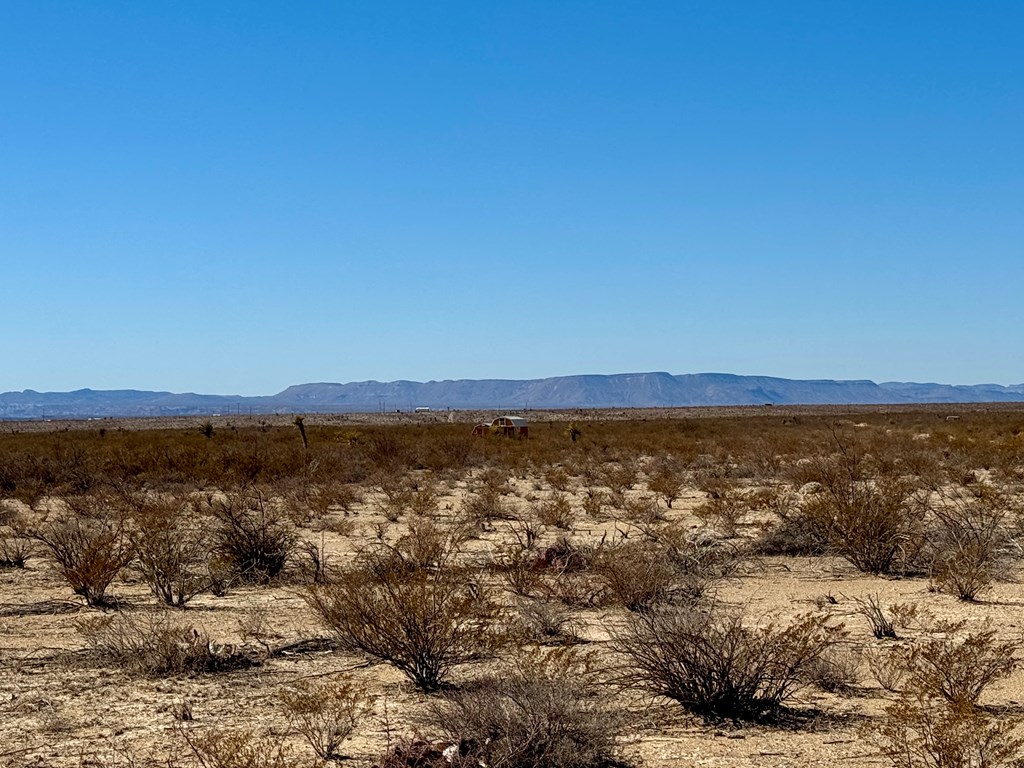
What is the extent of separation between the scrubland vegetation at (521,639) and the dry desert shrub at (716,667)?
22 mm

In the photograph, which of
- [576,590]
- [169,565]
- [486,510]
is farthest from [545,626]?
[486,510]

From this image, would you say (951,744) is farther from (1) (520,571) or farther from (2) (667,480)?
(2) (667,480)

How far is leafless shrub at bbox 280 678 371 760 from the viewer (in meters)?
6.28

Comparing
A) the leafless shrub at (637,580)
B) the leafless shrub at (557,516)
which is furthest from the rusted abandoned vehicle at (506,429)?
the leafless shrub at (637,580)

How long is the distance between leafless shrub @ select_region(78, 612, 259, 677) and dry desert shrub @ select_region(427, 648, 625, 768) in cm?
243

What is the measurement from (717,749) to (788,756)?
427 millimetres

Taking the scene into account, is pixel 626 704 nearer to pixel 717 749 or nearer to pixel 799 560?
pixel 717 749

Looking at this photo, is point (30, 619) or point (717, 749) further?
point (30, 619)

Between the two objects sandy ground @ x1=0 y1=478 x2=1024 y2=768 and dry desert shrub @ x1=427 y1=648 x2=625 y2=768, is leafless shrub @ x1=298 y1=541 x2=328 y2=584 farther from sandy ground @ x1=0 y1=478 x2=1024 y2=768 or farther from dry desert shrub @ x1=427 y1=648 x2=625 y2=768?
dry desert shrub @ x1=427 y1=648 x2=625 y2=768

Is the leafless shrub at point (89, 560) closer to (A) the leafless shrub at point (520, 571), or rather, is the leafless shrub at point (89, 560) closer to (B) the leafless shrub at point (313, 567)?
(B) the leafless shrub at point (313, 567)

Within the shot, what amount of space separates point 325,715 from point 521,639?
234cm

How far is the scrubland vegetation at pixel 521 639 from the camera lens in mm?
6320

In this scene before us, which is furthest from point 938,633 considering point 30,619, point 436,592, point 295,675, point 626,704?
point 30,619

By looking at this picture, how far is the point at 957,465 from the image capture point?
27.8 m
